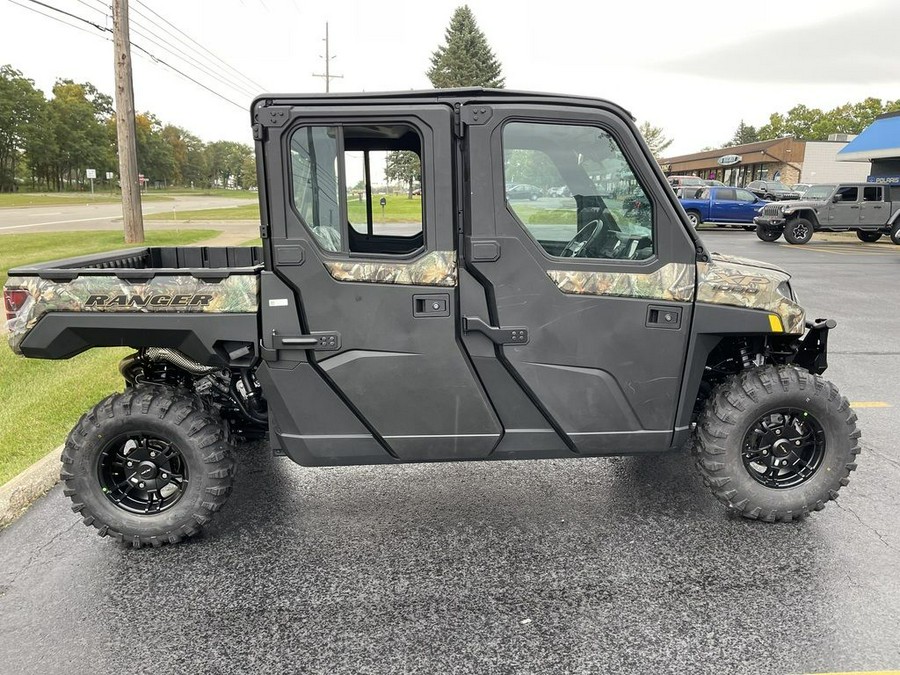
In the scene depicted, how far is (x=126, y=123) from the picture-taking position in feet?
51.0

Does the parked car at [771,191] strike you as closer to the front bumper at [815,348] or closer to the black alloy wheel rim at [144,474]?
the front bumper at [815,348]

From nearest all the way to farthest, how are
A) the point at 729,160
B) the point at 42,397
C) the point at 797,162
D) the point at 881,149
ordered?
the point at 42,397 < the point at 881,149 < the point at 797,162 < the point at 729,160

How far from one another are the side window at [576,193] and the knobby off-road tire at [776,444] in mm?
944

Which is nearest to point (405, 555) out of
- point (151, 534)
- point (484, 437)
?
point (484, 437)

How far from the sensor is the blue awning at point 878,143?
2455 cm

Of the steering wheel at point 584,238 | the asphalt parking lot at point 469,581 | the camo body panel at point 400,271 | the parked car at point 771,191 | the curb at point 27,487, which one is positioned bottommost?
the asphalt parking lot at point 469,581

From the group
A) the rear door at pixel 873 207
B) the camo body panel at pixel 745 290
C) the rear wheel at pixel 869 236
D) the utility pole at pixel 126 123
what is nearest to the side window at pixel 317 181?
the camo body panel at pixel 745 290

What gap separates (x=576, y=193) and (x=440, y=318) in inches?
34.6

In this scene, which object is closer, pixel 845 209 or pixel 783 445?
pixel 783 445

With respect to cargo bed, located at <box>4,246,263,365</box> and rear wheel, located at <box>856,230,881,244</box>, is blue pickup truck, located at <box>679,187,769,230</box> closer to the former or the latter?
rear wheel, located at <box>856,230,881,244</box>

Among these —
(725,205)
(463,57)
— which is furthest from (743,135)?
(725,205)

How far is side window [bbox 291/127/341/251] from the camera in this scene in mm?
2959

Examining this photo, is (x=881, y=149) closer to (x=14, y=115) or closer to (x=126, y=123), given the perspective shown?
(x=126, y=123)

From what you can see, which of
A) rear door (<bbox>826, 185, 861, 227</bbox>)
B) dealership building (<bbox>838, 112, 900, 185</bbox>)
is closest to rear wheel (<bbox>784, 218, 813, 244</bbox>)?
rear door (<bbox>826, 185, 861, 227</bbox>)
